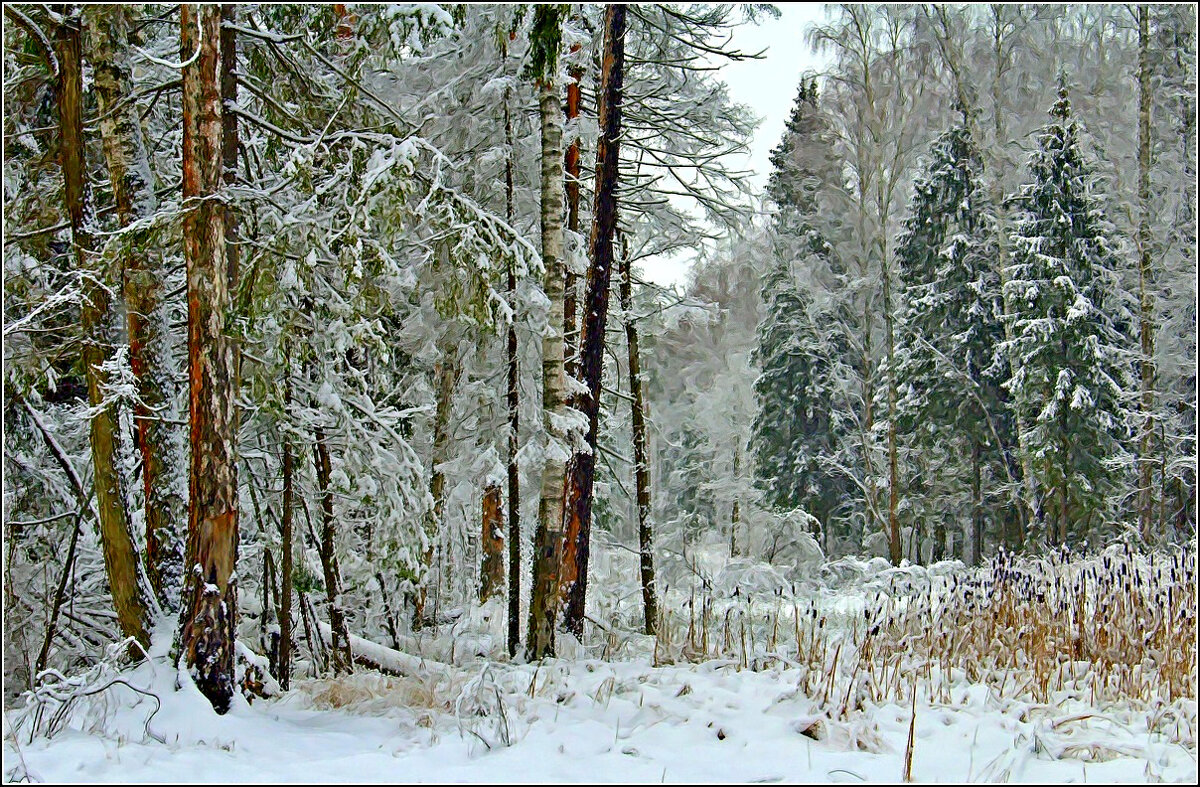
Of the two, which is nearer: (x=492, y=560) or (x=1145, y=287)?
(x=492, y=560)

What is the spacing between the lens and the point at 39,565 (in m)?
8.38

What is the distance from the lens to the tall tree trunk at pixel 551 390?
7305 mm

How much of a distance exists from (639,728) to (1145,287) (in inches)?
617

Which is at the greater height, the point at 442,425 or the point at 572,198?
the point at 572,198

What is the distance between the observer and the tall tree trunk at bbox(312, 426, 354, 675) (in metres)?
6.85

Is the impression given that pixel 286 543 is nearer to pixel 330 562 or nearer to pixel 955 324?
pixel 330 562

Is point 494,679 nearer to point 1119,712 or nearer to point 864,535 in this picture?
point 1119,712

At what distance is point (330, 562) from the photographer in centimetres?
741

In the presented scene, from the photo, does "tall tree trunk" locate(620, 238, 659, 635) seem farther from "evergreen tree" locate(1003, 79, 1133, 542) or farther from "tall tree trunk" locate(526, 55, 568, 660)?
"evergreen tree" locate(1003, 79, 1133, 542)

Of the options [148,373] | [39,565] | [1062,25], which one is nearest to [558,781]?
[148,373]

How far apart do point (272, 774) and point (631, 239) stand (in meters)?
8.59

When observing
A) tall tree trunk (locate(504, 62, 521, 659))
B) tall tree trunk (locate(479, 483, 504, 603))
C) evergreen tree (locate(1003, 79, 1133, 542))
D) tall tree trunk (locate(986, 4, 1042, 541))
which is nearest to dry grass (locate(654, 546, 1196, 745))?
tall tree trunk (locate(504, 62, 521, 659))

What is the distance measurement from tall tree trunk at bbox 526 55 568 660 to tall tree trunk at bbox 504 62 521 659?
465 mm

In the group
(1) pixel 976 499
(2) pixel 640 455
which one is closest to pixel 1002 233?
(1) pixel 976 499
